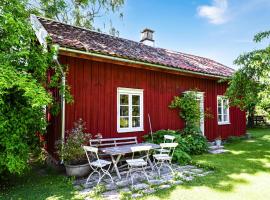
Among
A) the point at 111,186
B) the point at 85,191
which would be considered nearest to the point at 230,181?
the point at 111,186

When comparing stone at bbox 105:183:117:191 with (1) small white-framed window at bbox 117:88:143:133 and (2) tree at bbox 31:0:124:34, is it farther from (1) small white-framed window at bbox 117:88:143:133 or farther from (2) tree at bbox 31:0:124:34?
(2) tree at bbox 31:0:124:34

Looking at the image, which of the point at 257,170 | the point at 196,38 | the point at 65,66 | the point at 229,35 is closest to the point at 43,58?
the point at 65,66

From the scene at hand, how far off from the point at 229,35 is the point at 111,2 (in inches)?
363

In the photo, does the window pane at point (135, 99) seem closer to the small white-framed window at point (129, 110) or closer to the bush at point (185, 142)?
the small white-framed window at point (129, 110)

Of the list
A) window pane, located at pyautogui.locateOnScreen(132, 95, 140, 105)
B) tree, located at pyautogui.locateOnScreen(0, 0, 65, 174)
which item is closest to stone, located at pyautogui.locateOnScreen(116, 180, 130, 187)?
tree, located at pyautogui.locateOnScreen(0, 0, 65, 174)

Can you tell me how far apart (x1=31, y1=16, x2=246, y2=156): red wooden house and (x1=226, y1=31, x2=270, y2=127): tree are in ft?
6.74

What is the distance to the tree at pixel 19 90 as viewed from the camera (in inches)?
193

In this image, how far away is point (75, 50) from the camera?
22.5 ft

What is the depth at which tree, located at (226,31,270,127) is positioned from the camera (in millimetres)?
7423

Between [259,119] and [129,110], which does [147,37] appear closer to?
[129,110]

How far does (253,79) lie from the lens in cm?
834

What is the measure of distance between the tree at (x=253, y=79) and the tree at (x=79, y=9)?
12723 mm

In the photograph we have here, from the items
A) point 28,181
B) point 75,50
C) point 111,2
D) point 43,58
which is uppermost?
point 111,2

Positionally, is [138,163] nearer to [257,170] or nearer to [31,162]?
[257,170]
